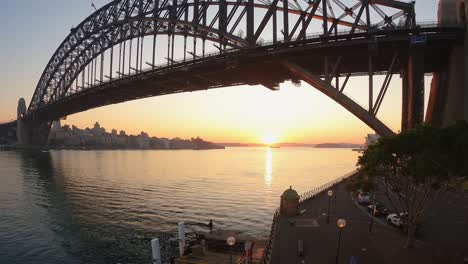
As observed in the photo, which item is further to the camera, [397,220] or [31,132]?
[31,132]

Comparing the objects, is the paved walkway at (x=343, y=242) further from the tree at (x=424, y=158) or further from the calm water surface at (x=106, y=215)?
the calm water surface at (x=106, y=215)

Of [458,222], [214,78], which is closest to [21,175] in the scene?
[214,78]

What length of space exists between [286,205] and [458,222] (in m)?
14.9

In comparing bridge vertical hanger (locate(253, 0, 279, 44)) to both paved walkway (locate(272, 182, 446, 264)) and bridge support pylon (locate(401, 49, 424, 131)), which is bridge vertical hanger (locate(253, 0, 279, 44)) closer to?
bridge support pylon (locate(401, 49, 424, 131))

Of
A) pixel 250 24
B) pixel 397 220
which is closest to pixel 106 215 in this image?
pixel 250 24

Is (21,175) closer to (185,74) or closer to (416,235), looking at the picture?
(185,74)

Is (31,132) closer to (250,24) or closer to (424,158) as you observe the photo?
(250,24)

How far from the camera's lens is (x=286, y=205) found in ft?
116

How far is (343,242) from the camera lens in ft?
87.6

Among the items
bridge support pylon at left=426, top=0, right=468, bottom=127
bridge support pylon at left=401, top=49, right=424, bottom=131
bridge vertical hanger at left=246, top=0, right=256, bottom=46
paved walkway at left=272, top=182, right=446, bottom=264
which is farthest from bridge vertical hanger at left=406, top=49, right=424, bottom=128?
bridge vertical hanger at left=246, top=0, right=256, bottom=46

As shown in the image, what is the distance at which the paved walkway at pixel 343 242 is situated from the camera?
23266 mm

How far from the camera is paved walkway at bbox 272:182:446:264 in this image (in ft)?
76.3

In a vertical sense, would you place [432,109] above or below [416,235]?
above

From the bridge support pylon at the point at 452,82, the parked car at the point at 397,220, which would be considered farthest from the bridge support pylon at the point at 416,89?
the parked car at the point at 397,220
